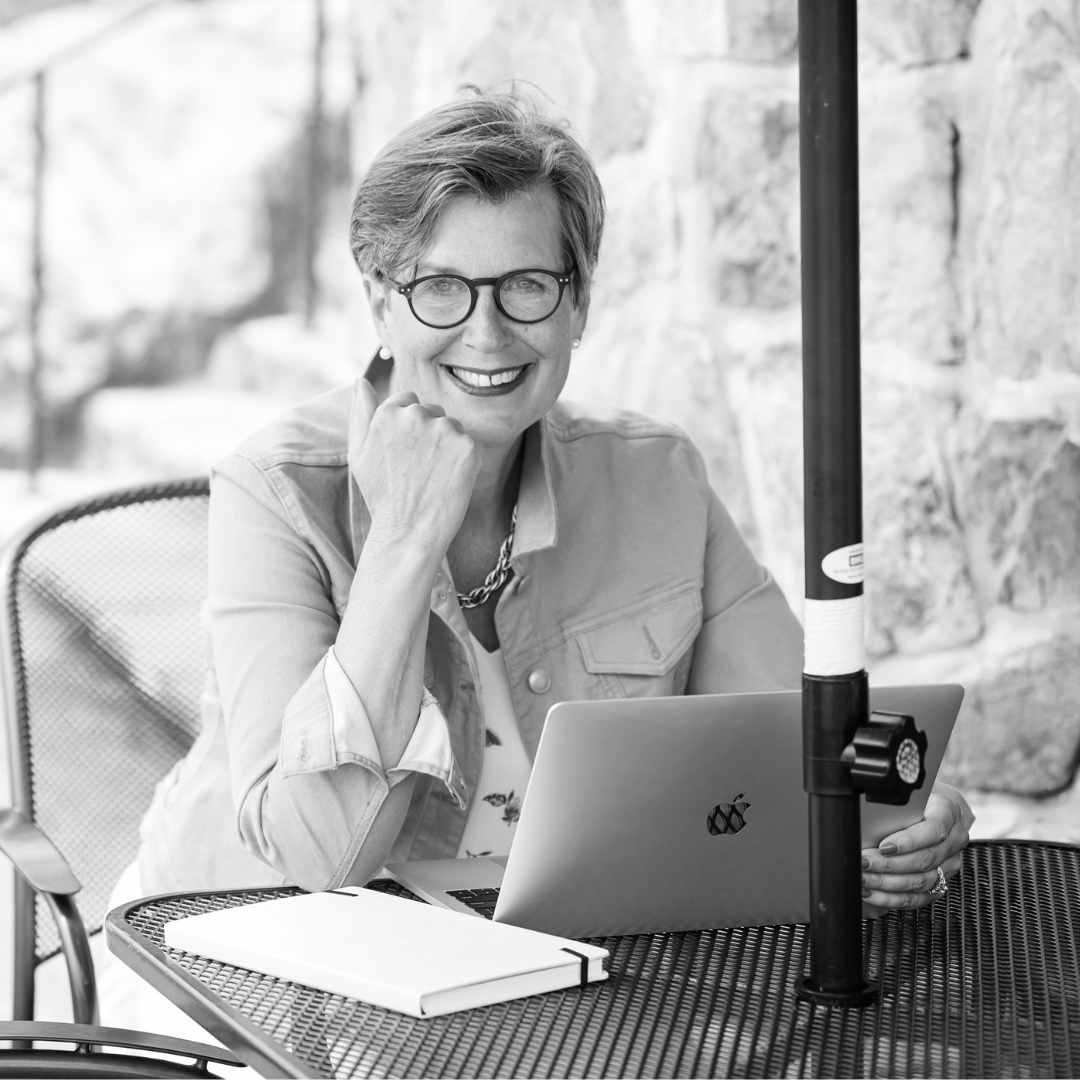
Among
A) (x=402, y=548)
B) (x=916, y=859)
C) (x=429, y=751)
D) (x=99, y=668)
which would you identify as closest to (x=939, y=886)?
(x=916, y=859)

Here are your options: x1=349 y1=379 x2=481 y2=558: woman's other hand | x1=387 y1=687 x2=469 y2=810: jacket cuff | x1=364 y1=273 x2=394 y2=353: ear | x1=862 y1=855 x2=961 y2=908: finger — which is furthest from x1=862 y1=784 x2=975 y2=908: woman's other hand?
x1=364 y1=273 x2=394 y2=353: ear

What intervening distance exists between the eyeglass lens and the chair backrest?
567 millimetres

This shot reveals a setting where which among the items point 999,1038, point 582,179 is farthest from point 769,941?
point 582,179

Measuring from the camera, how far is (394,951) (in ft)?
3.52

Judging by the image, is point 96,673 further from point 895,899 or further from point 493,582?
point 895,899

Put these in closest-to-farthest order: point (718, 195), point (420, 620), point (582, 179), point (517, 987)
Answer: point (517, 987)
point (420, 620)
point (582, 179)
point (718, 195)

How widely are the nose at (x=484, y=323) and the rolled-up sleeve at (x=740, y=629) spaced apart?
381 millimetres

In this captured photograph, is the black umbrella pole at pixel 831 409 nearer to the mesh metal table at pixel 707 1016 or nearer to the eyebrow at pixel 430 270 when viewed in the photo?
the mesh metal table at pixel 707 1016

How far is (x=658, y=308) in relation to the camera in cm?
253

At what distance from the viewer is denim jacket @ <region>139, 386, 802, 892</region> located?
1376 millimetres

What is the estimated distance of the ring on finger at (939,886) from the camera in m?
1.28

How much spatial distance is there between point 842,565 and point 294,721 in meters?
0.57

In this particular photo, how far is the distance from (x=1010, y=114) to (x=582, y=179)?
0.68 metres

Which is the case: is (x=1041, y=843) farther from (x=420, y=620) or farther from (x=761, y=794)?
(x=420, y=620)
